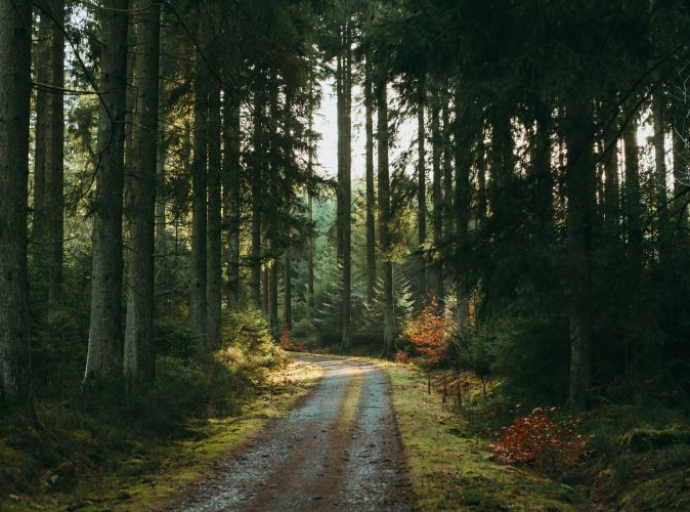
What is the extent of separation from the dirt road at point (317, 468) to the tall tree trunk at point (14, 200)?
292cm

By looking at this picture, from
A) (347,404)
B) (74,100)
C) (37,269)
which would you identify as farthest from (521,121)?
(74,100)

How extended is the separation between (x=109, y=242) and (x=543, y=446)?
26.8 feet

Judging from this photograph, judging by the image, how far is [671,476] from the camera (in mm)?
6777

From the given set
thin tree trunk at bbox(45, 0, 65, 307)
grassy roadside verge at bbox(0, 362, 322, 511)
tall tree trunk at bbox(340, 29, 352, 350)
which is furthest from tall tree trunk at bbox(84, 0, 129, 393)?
tall tree trunk at bbox(340, 29, 352, 350)

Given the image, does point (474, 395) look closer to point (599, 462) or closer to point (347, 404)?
point (347, 404)

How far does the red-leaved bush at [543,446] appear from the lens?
8.78 m

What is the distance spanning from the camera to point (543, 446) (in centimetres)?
895

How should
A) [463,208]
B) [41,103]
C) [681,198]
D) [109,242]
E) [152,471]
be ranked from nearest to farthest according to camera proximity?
[463,208]
[152,471]
[109,242]
[681,198]
[41,103]

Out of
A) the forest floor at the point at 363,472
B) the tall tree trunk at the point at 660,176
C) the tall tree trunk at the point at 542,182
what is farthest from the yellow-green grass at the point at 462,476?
the tall tree trunk at the point at 660,176

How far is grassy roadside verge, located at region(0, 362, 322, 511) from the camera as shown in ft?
21.4

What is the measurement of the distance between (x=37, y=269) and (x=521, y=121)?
13.2 m

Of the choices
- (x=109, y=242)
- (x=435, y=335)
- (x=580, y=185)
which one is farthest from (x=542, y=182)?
(x=435, y=335)

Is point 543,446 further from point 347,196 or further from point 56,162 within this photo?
point 347,196

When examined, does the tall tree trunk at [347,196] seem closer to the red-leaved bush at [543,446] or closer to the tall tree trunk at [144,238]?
the tall tree trunk at [144,238]
